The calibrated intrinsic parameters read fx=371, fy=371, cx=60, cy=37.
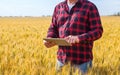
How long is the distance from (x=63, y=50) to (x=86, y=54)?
26 cm

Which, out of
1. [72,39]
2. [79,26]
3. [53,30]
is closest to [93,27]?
[79,26]

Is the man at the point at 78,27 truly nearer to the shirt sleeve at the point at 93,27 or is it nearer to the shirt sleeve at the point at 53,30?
the shirt sleeve at the point at 93,27

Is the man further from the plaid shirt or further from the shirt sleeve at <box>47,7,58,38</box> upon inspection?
the shirt sleeve at <box>47,7,58,38</box>

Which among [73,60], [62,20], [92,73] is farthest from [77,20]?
[92,73]

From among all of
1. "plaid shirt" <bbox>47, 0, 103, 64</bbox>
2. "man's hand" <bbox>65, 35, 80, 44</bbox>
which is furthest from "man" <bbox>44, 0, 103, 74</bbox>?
"man's hand" <bbox>65, 35, 80, 44</bbox>

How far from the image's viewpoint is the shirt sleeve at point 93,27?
3852 mm

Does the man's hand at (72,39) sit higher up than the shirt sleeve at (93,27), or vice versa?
the shirt sleeve at (93,27)

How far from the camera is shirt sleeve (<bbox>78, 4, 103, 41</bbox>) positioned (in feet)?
12.6

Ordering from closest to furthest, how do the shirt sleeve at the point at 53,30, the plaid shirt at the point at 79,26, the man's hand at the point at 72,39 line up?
the man's hand at the point at 72,39
the plaid shirt at the point at 79,26
the shirt sleeve at the point at 53,30

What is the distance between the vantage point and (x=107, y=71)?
373cm

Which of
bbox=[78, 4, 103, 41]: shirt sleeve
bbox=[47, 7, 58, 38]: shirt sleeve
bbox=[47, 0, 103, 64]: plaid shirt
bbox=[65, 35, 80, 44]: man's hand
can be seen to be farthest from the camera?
bbox=[47, 7, 58, 38]: shirt sleeve

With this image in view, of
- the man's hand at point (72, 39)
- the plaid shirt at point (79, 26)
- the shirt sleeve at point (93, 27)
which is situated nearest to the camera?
the man's hand at point (72, 39)

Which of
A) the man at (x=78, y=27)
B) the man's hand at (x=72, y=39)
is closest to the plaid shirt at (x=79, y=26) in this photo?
the man at (x=78, y=27)

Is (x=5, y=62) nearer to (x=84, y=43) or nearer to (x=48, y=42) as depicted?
(x=48, y=42)
